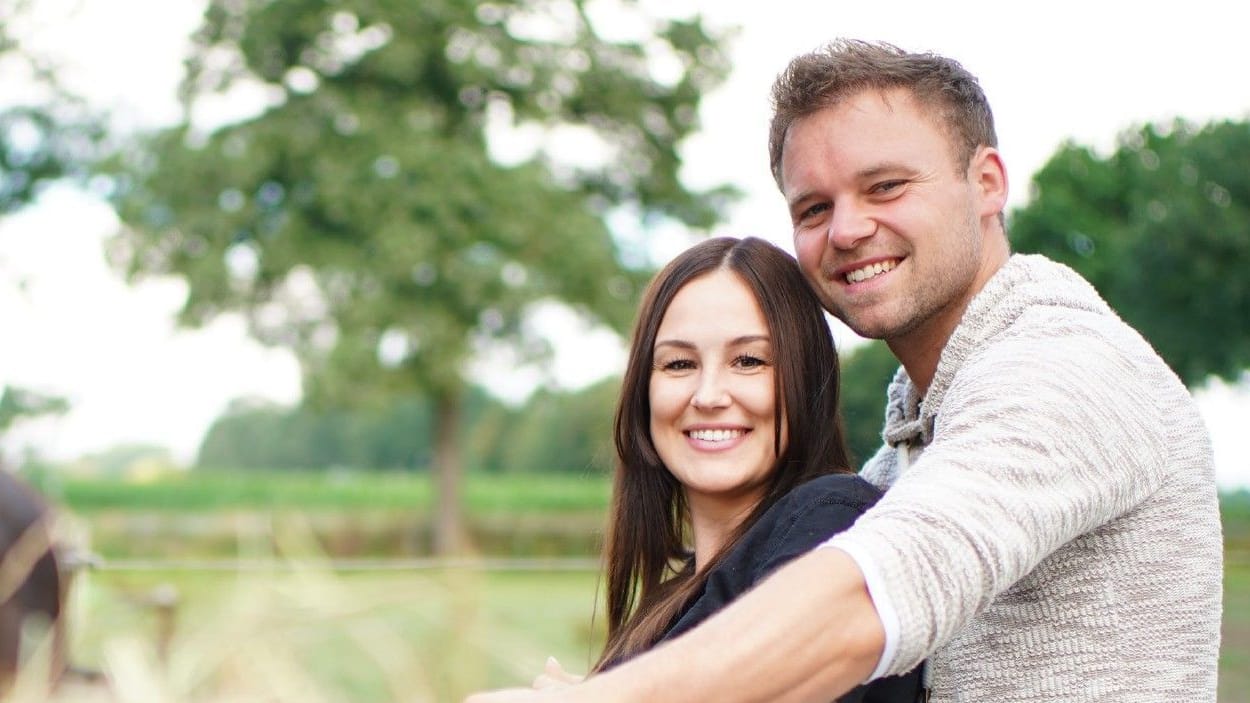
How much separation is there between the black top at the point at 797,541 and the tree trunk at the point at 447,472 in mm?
20476

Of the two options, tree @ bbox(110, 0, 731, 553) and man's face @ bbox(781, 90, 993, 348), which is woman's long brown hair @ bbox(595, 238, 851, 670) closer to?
man's face @ bbox(781, 90, 993, 348)

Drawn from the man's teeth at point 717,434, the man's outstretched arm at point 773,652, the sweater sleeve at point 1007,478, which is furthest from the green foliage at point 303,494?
the man's outstretched arm at point 773,652

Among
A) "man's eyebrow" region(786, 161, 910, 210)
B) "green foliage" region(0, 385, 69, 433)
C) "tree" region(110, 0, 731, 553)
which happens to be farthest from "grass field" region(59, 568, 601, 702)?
"tree" region(110, 0, 731, 553)

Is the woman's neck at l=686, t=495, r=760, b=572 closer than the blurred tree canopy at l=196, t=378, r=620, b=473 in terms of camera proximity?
Yes

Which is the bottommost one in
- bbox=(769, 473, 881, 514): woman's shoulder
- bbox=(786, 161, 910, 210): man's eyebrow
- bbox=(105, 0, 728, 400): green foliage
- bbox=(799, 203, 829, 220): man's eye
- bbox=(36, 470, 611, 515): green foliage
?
bbox=(36, 470, 611, 515): green foliage

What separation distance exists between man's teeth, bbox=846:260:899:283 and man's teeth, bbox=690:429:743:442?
1.05 feet

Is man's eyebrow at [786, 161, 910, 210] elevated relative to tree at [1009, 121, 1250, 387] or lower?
lower

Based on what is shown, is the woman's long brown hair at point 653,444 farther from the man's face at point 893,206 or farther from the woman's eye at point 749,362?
the man's face at point 893,206

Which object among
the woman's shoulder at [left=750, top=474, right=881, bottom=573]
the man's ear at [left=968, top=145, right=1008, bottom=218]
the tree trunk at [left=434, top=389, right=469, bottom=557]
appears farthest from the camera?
the tree trunk at [left=434, top=389, right=469, bottom=557]

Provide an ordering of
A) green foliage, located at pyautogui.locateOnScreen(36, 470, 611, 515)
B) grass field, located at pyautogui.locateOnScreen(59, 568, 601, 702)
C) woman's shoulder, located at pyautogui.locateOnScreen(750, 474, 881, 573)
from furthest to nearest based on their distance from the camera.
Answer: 1. green foliage, located at pyautogui.locateOnScreen(36, 470, 611, 515)
2. woman's shoulder, located at pyautogui.locateOnScreen(750, 474, 881, 573)
3. grass field, located at pyautogui.locateOnScreen(59, 568, 601, 702)

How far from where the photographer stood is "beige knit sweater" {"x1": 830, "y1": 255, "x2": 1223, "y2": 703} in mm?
1101

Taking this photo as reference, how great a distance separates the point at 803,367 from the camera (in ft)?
6.74

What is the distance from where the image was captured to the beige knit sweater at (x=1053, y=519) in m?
1.10

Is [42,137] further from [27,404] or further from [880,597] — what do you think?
[880,597]
